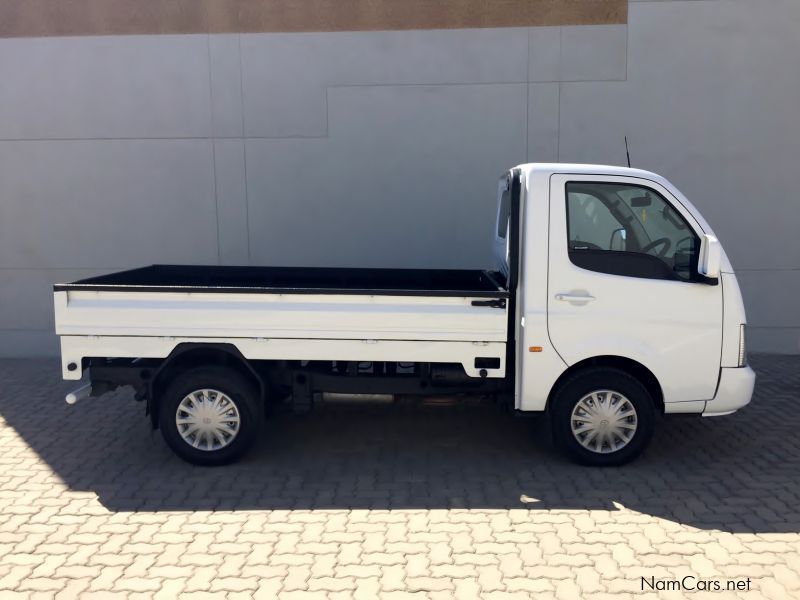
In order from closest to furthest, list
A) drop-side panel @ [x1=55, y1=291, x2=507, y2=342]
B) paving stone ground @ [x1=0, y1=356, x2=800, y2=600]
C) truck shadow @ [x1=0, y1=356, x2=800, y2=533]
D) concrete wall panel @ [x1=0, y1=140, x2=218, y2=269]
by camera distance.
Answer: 1. paving stone ground @ [x1=0, y1=356, x2=800, y2=600]
2. truck shadow @ [x1=0, y1=356, x2=800, y2=533]
3. drop-side panel @ [x1=55, y1=291, x2=507, y2=342]
4. concrete wall panel @ [x1=0, y1=140, x2=218, y2=269]

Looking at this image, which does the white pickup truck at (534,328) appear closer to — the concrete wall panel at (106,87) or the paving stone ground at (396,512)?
the paving stone ground at (396,512)

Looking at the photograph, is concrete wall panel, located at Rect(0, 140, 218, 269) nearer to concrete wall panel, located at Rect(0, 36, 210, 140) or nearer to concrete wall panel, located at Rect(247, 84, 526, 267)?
concrete wall panel, located at Rect(0, 36, 210, 140)

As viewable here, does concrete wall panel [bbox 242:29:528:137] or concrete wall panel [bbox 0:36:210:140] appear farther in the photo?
concrete wall panel [bbox 0:36:210:140]

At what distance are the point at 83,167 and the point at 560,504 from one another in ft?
22.7

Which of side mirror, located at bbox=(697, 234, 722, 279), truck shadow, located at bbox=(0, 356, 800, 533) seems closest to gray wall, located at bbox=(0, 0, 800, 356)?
truck shadow, located at bbox=(0, 356, 800, 533)

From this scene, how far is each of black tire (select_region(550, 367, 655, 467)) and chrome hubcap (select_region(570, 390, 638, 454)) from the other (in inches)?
0.8

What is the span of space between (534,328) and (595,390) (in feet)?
2.03

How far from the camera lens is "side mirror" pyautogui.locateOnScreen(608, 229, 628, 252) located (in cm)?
511

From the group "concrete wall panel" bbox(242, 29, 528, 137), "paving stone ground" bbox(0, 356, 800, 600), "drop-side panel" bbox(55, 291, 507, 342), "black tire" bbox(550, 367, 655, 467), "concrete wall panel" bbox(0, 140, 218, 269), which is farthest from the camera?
"concrete wall panel" bbox(0, 140, 218, 269)

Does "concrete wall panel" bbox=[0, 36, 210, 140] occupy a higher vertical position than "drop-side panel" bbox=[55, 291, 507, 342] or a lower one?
higher

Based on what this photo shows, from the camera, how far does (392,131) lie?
8484 mm

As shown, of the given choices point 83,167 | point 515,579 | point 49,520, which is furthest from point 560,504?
point 83,167

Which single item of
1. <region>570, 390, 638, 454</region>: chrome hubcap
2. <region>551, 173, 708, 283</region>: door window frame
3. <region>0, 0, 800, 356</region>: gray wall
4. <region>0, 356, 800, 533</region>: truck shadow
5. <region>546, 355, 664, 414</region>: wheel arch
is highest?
<region>0, 0, 800, 356</region>: gray wall

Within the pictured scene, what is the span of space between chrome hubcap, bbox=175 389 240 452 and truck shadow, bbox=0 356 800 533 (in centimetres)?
22
